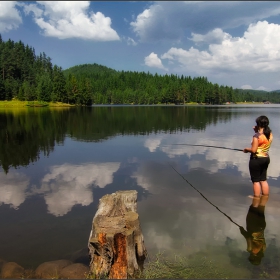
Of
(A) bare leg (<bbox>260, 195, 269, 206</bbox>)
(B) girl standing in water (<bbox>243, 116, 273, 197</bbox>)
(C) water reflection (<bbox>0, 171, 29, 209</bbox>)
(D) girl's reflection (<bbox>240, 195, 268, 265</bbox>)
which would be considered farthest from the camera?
(C) water reflection (<bbox>0, 171, 29, 209</bbox>)

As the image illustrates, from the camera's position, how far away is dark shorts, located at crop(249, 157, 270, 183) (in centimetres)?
998

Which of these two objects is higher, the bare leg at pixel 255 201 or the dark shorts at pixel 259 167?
the dark shorts at pixel 259 167

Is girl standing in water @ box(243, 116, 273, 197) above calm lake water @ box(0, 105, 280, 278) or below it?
above

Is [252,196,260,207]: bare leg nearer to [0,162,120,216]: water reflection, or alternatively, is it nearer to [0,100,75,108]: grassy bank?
[0,162,120,216]: water reflection

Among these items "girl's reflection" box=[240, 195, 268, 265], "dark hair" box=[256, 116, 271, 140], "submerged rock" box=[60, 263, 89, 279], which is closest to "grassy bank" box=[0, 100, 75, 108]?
"dark hair" box=[256, 116, 271, 140]

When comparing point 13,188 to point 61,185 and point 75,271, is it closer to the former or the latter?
point 61,185

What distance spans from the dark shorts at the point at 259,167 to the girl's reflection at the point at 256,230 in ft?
2.80

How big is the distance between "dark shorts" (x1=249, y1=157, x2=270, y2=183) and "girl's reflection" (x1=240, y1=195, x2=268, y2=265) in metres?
0.85

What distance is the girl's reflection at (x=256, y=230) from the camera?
675cm

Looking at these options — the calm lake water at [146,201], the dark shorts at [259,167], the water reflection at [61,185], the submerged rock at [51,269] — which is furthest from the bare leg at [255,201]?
the submerged rock at [51,269]

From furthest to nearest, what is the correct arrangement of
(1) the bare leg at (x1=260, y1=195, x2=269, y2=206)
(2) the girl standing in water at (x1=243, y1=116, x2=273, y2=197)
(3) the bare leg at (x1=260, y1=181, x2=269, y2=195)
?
(3) the bare leg at (x1=260, y1=181, x2=269, y2=195) → (1) the bare leg at (x1=260, y1=195, x2=269, y2=206) → (2) the girl standing in water at (x1=243, y1=116, x2=273, y2=197)

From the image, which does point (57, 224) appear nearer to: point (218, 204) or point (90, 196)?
point (90, 196)

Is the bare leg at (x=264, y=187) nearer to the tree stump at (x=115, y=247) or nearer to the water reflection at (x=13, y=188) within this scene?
the tree stump at (x=115, y=247)

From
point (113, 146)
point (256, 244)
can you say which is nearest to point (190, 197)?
point (256, 244)
